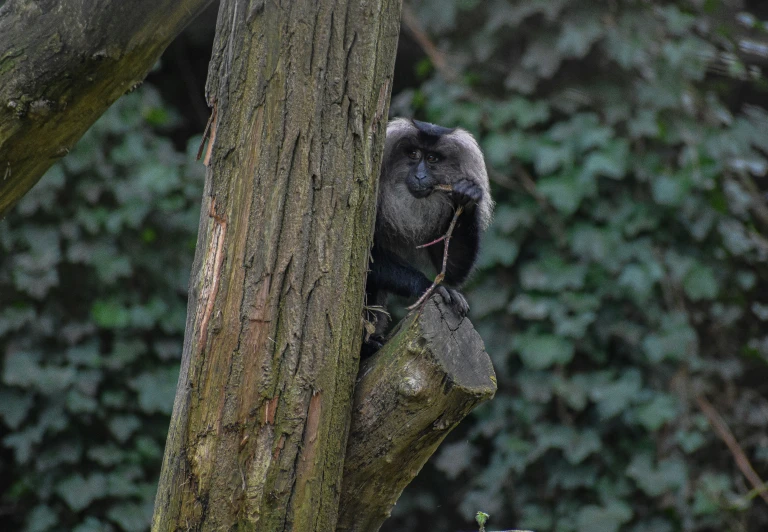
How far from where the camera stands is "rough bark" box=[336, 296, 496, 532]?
6.64ft

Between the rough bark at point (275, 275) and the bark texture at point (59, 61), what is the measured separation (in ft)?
0.88

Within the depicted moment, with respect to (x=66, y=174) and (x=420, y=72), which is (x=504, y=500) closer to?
(x=420, y=72)

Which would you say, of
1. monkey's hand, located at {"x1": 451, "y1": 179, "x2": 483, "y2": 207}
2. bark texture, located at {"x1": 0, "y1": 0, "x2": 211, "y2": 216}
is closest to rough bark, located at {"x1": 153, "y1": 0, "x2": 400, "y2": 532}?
bark texture, located at {"x1": 0, "y1": 0, "x2": 211, "y2": 216}

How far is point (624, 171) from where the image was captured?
442cm

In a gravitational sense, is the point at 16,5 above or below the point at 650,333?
above

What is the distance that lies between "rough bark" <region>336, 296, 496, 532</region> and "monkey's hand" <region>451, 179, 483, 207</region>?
812mm

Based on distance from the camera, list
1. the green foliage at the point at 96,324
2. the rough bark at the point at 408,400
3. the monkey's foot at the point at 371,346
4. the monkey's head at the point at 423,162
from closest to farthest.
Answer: the rough bark at the point at 408,400, the monkey's foot at the point at 371,346, the monkey's head at the point at 423,162, the green foliage at the point at 96,324

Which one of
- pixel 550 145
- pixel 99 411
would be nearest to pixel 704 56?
pixel 550 145

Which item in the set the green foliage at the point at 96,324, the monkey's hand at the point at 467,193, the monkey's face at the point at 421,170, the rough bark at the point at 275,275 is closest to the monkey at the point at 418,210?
the monkey's face at the point at 421,170

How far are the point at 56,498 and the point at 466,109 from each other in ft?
10.4

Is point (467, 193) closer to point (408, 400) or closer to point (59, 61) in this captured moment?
point (408, 400)

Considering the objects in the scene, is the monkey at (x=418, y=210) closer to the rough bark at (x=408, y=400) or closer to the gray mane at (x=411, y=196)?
the gray mane at (x=411, y=196)

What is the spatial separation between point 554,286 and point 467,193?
172 centimetres

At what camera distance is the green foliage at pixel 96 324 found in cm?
448
